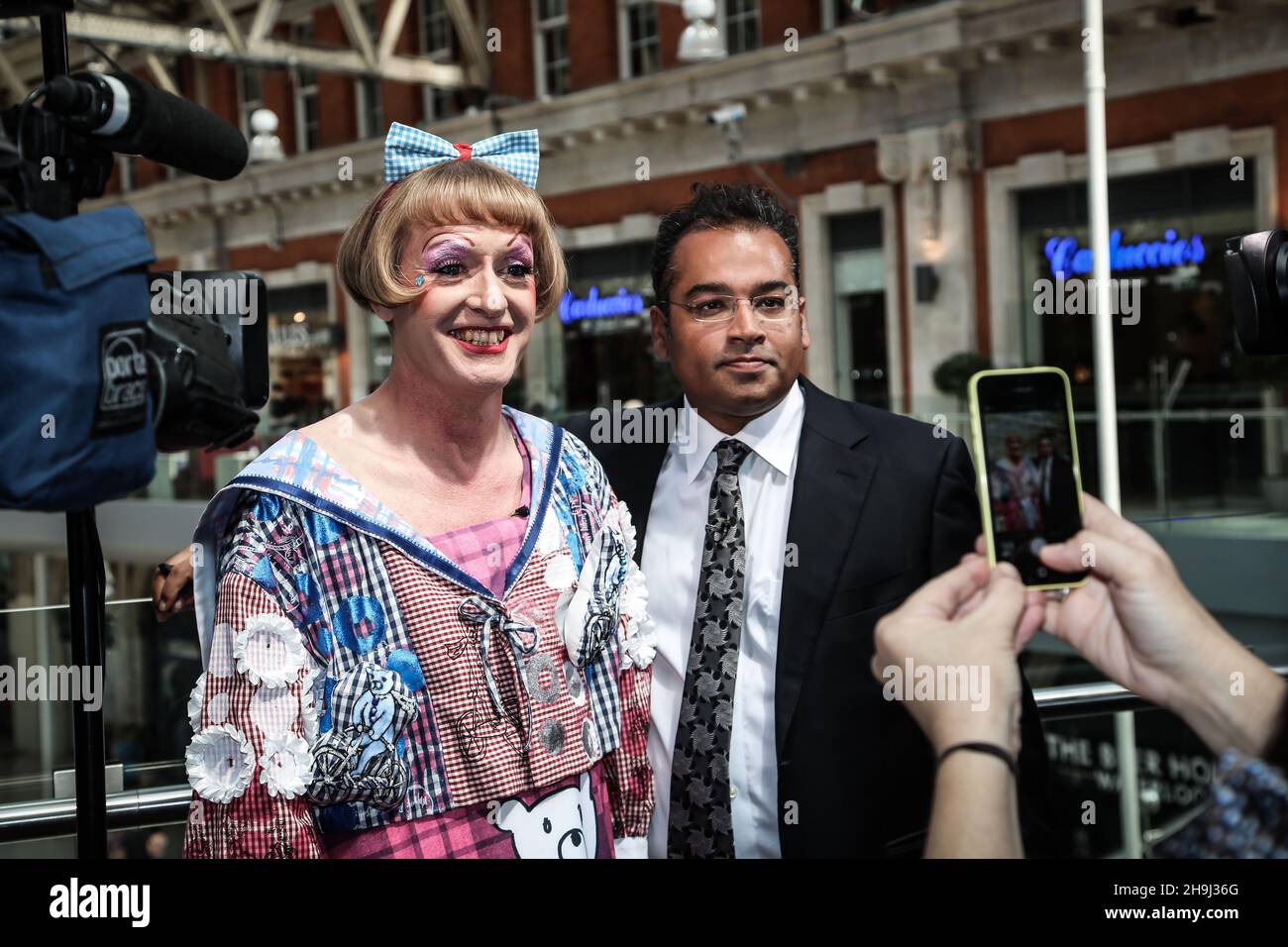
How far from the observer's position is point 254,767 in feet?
6.30

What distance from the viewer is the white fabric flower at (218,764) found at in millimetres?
1918

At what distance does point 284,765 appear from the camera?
76.0 inches

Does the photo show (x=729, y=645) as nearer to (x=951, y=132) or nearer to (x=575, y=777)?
(x=575, y=777)

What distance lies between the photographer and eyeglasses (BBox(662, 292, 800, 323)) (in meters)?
2.39

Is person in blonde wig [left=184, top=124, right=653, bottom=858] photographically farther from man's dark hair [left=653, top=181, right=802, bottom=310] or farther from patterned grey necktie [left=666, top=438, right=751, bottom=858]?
man's dark hair [left=653, top=181, right=802, bottom=310]

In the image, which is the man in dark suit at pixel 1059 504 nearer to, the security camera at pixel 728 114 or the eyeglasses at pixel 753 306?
the eyeglasses at pixel 753 306

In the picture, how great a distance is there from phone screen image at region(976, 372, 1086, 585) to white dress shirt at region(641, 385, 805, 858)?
27.1 inches

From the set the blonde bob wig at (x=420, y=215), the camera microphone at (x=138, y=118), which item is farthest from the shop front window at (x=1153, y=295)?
the camera microphone at (x=138, y=118)

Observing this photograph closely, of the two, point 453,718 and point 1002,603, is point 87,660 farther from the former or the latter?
point 1002,603

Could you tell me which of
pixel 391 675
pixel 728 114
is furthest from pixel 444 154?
pixel 728 114

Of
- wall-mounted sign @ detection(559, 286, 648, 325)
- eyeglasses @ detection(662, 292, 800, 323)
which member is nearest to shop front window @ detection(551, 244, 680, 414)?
wall-mounted sign @ detection(559, 286, 648, 325)

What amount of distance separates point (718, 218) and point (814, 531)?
0.59m

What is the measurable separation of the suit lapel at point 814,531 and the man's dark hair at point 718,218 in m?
0.29
